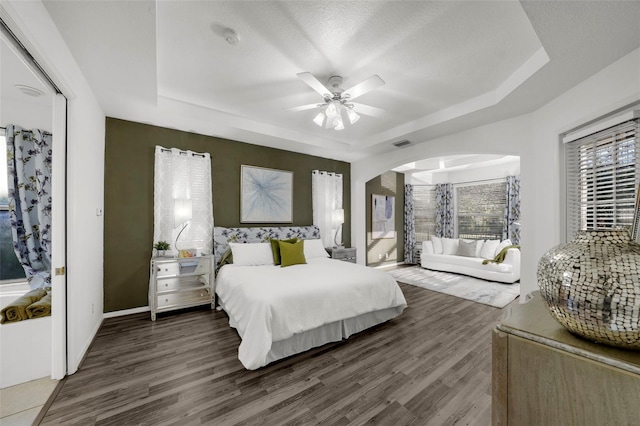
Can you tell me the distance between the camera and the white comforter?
217cm

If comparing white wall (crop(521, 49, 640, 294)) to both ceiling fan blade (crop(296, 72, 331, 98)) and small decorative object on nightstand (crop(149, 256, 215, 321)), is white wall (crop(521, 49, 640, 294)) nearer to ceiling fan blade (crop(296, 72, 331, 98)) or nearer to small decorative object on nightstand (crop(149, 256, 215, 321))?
ceiling fan blade (crop(296, 72, 331, 98))

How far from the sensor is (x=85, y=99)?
7.78 ft

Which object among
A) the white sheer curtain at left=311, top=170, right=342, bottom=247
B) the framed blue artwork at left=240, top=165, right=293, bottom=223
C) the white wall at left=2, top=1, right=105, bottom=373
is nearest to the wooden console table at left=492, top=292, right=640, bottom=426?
the white wall at left=2, top=1, right=105, bottom=373

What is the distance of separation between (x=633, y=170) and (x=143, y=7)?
3625 millimetres

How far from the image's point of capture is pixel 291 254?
3570mm

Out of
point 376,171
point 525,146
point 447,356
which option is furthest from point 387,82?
point 447,356

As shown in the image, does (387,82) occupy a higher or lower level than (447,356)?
higher

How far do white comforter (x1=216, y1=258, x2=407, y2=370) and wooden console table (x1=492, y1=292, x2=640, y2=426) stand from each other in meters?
1.69

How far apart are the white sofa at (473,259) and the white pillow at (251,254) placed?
14.5 ft

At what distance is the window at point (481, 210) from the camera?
6.24 m

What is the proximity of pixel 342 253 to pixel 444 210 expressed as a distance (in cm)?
383

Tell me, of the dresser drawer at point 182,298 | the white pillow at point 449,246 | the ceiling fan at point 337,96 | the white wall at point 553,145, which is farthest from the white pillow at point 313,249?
the white pillow at point 449,246

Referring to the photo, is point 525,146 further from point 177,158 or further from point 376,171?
point 177,158

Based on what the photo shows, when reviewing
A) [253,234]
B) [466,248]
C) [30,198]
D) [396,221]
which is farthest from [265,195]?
[466,248]
